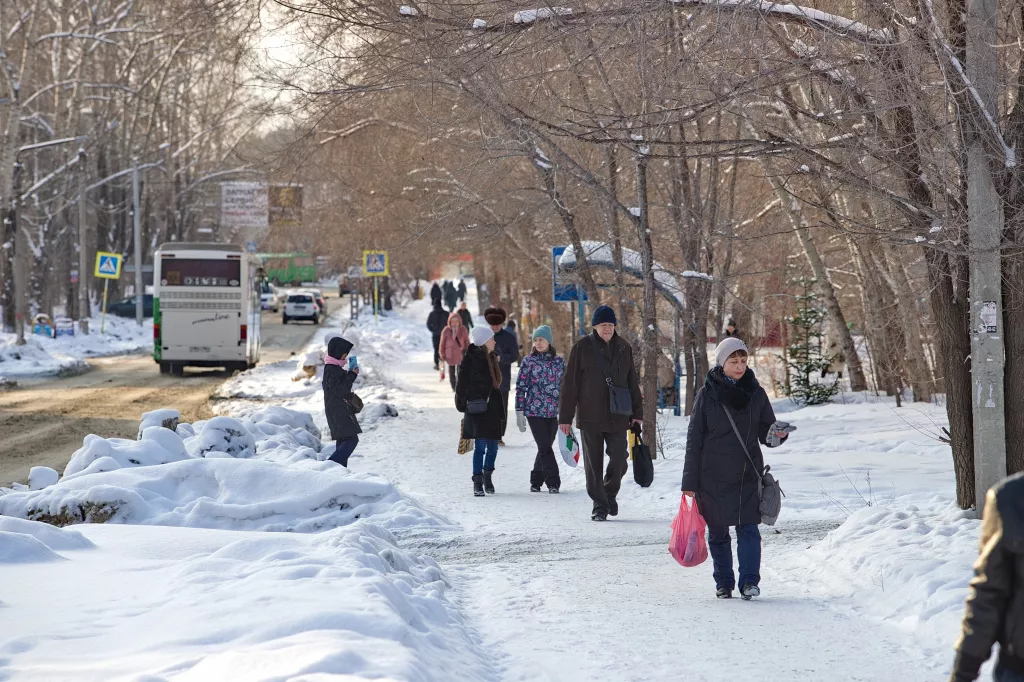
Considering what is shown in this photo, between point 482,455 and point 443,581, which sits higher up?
point 482,455

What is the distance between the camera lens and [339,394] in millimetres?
13258

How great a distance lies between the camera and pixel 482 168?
15.2m

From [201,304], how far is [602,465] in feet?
79.0

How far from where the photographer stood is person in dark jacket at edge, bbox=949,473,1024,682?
372 centimetres

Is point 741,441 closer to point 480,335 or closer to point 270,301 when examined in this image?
point 480,335

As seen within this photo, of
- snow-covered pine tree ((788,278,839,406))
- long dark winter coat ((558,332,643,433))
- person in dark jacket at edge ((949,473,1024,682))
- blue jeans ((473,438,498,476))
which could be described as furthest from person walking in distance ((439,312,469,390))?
person in dark jacket at edge ((949,473,1024,682))

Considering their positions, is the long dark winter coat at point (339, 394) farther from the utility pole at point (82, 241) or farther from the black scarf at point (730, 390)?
the utility pole at point (82, 241)

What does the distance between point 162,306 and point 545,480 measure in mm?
22039

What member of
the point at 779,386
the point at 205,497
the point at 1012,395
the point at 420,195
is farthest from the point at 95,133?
the point at 1012,395

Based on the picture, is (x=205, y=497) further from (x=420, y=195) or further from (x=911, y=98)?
(x=420, y=195)

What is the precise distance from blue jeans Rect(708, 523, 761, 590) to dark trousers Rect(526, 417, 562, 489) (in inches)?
209

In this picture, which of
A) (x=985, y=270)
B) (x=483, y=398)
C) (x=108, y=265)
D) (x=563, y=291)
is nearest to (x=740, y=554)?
(x=985, y=270)

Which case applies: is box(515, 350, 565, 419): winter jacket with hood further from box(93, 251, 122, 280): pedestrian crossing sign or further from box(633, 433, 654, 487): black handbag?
box(93, 251, 122, 280): pedestrian crossing sign

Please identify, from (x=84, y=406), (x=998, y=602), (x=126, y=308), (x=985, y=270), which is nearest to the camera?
(x=998, y=602)
